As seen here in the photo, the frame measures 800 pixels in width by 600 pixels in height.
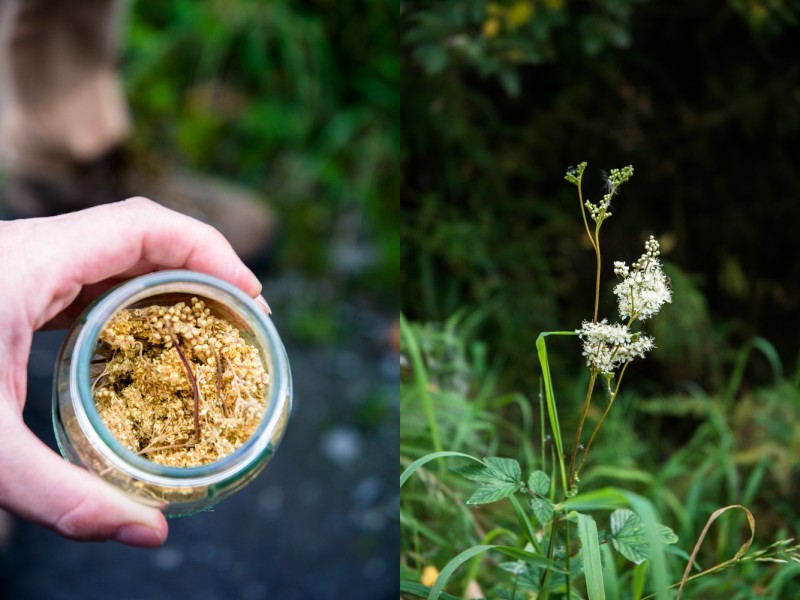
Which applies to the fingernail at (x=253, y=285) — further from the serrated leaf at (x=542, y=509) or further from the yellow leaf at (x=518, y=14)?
the yellow leaf at (x=518, y=14)

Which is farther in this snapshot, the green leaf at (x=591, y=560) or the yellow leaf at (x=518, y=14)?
the yellow leaf at (x=518, y=14)

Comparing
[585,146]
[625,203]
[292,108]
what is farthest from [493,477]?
[292,108]

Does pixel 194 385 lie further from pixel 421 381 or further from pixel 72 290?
pixel 421 381

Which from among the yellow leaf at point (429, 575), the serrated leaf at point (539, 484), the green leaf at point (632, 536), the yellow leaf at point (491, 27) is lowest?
the yellow leaf at point (429, 575)

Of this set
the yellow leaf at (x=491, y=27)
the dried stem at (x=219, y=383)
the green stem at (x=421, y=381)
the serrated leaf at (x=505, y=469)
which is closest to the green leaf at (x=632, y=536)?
the serrated leaf at (x=505, y=469)

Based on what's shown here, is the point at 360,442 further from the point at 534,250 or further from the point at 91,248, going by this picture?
the point at 91,248

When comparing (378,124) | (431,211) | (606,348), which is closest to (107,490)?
(606,348)
